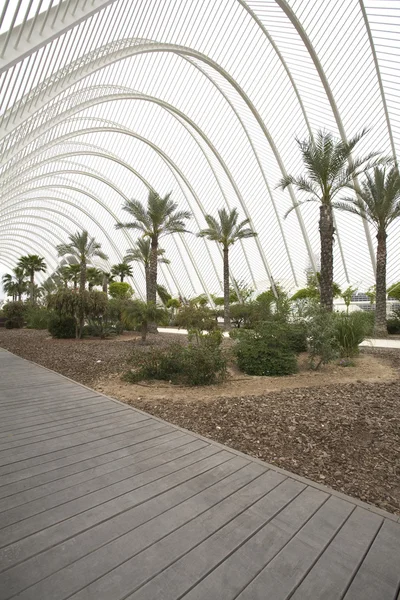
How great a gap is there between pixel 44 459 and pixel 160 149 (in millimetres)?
30076

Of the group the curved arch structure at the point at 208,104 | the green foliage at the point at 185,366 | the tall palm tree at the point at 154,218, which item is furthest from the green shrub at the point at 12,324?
the green foliage at the point at 185,366

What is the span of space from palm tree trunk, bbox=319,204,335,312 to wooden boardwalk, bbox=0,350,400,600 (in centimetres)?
1125

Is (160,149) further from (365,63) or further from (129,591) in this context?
(129,591)

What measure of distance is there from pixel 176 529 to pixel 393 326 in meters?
20.1

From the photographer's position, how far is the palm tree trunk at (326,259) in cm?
1380

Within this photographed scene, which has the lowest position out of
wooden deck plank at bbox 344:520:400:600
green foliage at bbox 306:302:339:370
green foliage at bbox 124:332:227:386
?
wooden deck plank at bbox 344:520:400:600

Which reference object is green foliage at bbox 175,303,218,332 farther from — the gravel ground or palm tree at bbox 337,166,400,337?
the gravel ground

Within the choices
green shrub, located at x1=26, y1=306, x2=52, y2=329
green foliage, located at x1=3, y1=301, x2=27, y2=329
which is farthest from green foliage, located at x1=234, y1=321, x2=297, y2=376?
green foliage, located at x1=3, y1=301, x2=27, y2=329

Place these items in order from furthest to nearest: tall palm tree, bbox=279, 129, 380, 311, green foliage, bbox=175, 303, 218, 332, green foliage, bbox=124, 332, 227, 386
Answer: green foliage, bbox=175, 303, 218, 332 → tall palm tree, bbox=279, 129, 380, 311 → green foliage, bbox=124, 332, 227, 386

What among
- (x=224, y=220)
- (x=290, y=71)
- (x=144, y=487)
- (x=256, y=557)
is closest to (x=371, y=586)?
(x=256, y=557)

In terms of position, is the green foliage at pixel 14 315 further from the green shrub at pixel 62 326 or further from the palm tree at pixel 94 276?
the palm tree at pixel 94 276

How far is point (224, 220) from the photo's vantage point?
85.5 feet

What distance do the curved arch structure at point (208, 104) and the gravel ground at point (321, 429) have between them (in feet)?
23.3

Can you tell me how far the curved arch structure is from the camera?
37.7 feet
